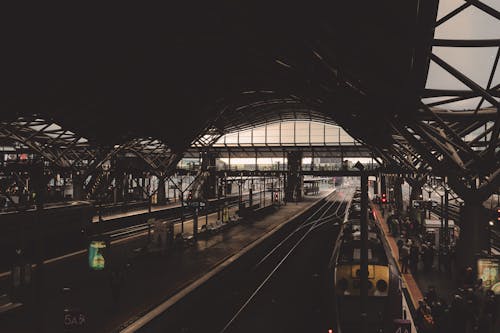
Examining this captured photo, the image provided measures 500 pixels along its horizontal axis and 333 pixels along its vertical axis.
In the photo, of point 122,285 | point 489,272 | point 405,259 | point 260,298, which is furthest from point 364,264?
point 405,259

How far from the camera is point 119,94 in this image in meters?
25.5

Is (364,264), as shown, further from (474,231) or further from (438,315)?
(474,231)

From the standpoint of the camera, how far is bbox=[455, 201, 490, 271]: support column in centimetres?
1519

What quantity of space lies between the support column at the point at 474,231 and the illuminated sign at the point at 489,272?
75cm

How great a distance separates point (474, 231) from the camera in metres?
15.3

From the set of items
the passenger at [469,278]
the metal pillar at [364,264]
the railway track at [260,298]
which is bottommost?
the railway track at [260,298]

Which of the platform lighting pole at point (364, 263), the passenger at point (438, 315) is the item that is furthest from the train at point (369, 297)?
the platform lighting pole at point (364, 263)

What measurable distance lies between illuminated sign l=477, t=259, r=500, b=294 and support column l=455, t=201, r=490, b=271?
2.45 ft

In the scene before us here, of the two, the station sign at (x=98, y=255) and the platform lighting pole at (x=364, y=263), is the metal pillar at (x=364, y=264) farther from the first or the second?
the station sign at (x=98, y=255)

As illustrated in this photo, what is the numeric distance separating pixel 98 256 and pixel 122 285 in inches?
71.9

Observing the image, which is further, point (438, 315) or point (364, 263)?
point (438, 315)

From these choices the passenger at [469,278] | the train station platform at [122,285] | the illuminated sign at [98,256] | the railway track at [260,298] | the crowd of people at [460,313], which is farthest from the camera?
the illuminated sign at [98,256]

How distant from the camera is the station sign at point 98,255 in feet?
54.6

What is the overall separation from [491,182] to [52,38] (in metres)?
17.7
